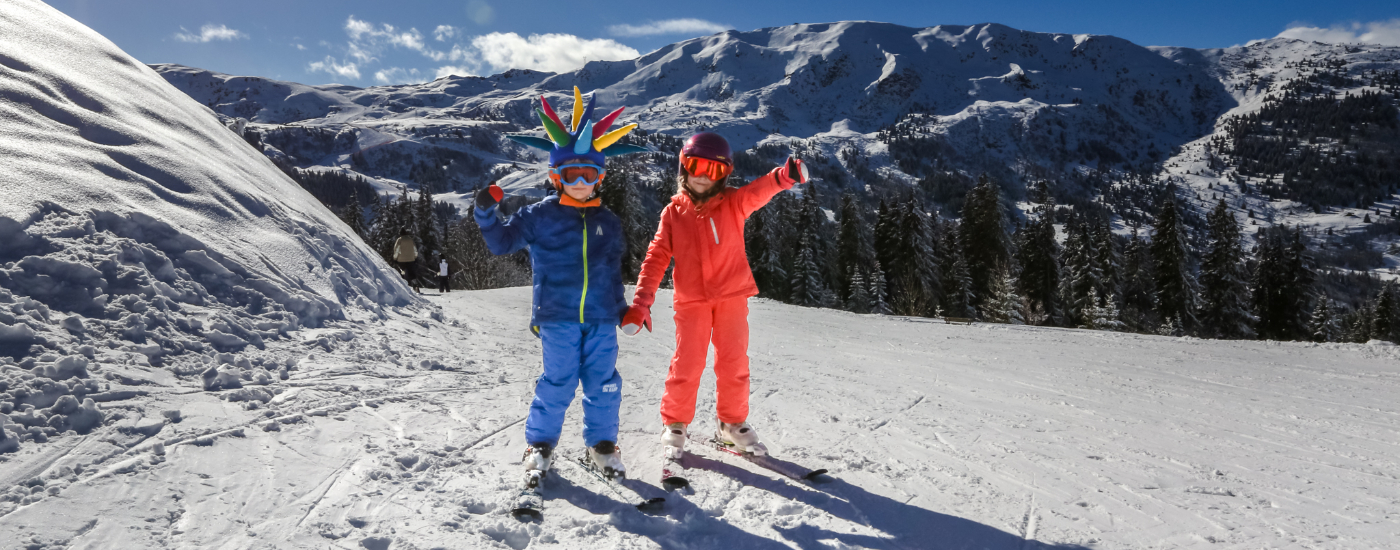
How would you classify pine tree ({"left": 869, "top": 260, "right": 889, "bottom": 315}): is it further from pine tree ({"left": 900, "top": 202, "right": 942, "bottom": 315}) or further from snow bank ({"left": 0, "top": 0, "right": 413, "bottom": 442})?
snow bank ({"left": 0, "top": 0, "right": 413, "bottom": 442})

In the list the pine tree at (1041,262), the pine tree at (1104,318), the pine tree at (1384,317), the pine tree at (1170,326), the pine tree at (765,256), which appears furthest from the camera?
the pine tree at (765,256)

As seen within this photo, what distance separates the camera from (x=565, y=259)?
3225 mm

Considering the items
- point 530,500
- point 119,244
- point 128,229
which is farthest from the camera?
point 128,229

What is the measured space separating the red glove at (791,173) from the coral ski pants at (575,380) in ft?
3.93

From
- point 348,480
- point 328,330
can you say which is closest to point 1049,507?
point 348,480

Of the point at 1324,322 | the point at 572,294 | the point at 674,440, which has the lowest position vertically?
the point at 1324,322

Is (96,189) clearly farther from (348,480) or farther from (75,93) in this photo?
(348,480)

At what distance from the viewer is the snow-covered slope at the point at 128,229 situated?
11.8 feet

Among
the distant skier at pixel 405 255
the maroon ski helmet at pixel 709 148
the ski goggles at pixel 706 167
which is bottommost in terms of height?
the distant skier at pixel 405 255

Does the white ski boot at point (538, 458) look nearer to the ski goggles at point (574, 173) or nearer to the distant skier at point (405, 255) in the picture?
the ski goggles at point (574, 173)

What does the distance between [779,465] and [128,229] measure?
465 cm

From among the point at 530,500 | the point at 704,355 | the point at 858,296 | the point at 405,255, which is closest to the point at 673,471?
the point at 704,355

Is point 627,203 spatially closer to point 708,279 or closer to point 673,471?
point 708,279

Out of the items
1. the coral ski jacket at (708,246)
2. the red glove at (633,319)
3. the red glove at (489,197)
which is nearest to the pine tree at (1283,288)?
the coral ski jacket at (708,246)
